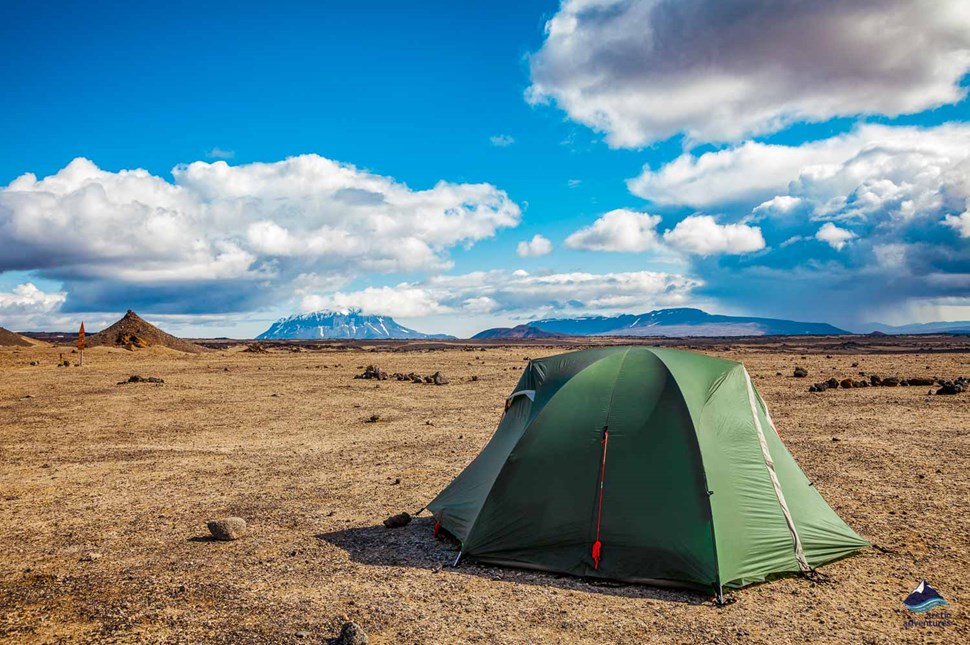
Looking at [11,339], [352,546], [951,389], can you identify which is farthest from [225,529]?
[11,339]

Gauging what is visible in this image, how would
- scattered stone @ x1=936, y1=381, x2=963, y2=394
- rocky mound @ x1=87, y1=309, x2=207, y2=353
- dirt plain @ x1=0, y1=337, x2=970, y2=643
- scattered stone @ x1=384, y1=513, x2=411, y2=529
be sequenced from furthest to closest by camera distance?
1. rocky mound @ x1=87, y1=309, x2=207, y2=353
2. scattered stone @ x1=936, y1=381, x2=963, y2=394
3. scattered stone @ x1=384, y1=513, x2=411, y2=529
4. dirt plain @ x1=0, y1=337, x2=970, y2=643

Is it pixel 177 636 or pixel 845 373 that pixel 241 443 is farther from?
pixel 845 373

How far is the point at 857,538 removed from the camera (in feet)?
29.5

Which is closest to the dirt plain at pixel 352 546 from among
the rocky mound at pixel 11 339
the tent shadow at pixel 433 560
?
the tent shadow at pixel 433 560

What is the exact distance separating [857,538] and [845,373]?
3715cm

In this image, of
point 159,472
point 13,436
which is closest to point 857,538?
point 159,472

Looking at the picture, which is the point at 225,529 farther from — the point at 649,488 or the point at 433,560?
the point at 649,488

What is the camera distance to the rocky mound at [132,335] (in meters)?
65.1

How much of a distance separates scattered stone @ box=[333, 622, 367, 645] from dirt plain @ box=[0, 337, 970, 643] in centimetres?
29

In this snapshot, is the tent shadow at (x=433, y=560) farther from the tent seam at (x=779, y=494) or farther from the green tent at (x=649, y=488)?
the tent seam at (x=779, y=494)

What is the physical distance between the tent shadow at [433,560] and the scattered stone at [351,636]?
2.08m

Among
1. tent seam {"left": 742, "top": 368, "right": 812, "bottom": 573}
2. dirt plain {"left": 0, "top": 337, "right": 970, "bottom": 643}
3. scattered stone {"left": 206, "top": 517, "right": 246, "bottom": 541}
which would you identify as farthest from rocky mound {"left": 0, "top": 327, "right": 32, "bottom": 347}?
tent seam {"left": 742, "top": 368, "right": 812, "bottom": 573}

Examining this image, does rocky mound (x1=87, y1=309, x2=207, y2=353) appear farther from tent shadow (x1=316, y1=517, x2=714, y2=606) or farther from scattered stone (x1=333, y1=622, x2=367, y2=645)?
scattered stone (x1=333, y1=622, x2=367, y2=645)

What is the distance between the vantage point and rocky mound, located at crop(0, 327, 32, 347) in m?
75.2
